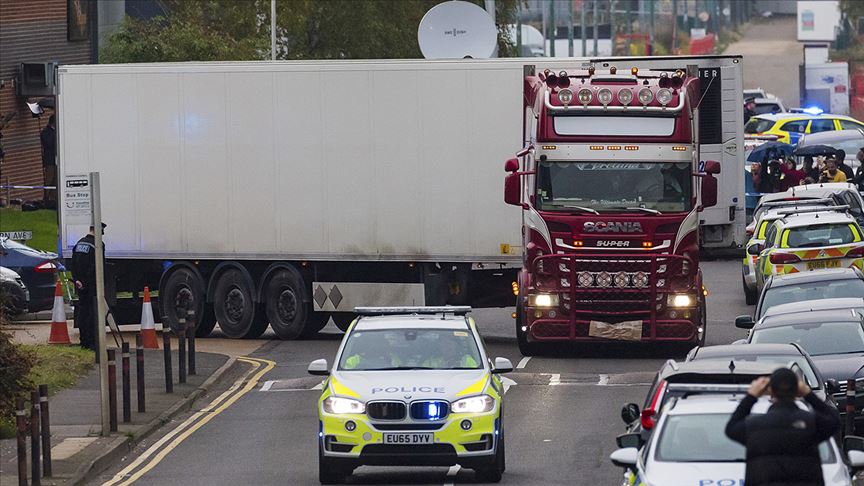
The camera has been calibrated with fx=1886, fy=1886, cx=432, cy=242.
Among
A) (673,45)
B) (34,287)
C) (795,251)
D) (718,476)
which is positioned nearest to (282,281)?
(34,287)

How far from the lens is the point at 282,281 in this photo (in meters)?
29.6

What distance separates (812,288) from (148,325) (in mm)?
10174

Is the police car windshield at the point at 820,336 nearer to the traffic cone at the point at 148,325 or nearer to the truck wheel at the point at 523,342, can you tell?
the truck wheel at the point at 523,342

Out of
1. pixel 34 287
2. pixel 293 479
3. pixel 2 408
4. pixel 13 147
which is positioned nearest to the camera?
pixel 293 479

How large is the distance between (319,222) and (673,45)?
96.5 metres

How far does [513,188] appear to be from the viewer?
83.9 ft

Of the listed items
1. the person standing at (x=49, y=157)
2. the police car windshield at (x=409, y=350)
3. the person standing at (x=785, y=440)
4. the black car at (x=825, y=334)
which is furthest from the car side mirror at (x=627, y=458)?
the person standing at (x=49, y=157)

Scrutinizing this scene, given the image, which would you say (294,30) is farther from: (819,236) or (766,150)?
(819,236)

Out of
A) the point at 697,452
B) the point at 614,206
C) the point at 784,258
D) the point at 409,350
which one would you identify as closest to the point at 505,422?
the point at 409,350

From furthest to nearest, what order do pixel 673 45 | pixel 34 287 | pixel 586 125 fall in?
pixel 673 45 < pixel 34 287 < pixel 586 125

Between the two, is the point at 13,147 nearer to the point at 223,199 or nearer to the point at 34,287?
the point at 34,287

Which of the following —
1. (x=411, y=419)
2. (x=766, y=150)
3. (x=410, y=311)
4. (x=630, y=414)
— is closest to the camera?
(x=630, y=414)

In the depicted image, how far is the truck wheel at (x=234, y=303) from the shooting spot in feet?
98.3

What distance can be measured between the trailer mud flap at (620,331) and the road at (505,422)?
1.35 ft
